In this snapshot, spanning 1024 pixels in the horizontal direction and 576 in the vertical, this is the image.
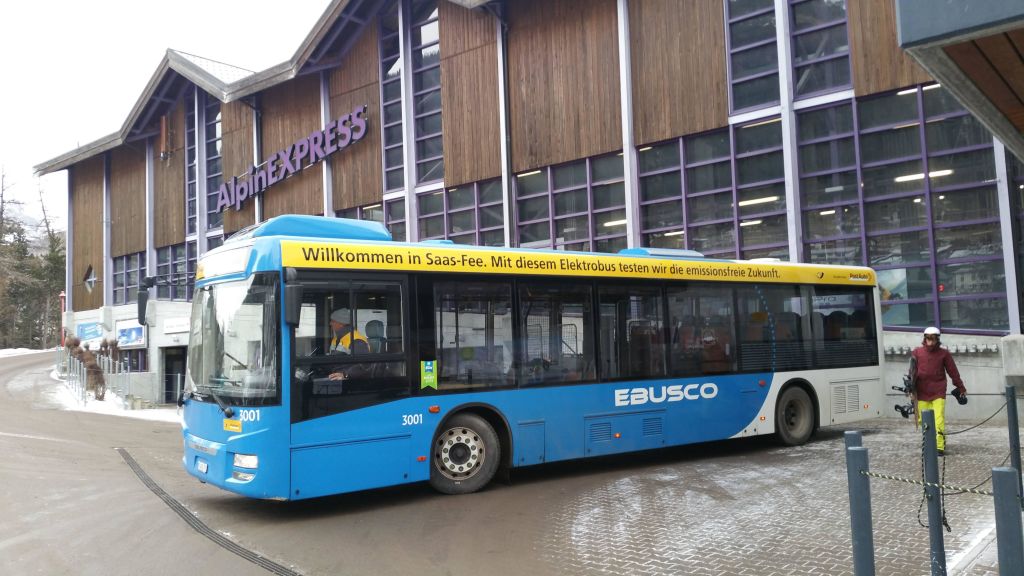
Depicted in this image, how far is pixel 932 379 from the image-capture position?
10680mm

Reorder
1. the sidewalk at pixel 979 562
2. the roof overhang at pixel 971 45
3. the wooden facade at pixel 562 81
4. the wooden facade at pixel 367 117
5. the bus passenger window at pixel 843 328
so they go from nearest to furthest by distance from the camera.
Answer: the roof overhang at pixel 971 45
the sidewalk at pixel 979 562
the bus passenger window at pixel 843 328
the wooden facade at pixel 562 81
the wooden facade at pixel 367 117

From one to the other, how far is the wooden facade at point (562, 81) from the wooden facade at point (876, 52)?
233 inches

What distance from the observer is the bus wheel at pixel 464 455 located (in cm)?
913

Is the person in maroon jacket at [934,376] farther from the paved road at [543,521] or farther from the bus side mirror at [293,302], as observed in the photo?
the bus side mirror at [293,302]

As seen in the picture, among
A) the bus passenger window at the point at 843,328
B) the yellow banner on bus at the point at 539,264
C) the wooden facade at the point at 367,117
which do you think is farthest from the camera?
the wooden facade at the point at 367,117

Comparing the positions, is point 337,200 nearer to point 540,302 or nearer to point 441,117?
point 441,117

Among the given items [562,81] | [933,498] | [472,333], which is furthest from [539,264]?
[562,81]

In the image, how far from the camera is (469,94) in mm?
24078

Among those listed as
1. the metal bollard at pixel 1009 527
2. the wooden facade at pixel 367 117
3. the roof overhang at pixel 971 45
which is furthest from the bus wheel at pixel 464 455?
the wooden facade at pixel 367 117

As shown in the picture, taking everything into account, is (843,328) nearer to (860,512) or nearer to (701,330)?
(701,330)

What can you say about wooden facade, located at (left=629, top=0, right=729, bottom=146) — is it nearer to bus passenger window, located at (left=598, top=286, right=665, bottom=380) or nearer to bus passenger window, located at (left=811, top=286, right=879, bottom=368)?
bus passenger window, located at (left=811, top=286, right=879, bottom=368)

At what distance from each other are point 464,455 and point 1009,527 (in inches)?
256

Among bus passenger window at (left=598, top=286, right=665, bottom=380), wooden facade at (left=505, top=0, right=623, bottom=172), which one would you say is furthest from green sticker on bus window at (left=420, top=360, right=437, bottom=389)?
wooden facade at (left=505, top=0, right=623, bottom=172)

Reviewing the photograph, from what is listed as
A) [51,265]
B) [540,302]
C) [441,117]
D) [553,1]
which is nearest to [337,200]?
[441,117]
